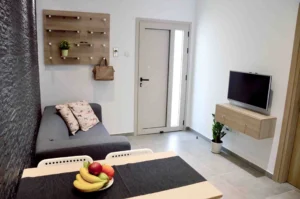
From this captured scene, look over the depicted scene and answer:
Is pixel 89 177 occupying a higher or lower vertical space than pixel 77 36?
lower

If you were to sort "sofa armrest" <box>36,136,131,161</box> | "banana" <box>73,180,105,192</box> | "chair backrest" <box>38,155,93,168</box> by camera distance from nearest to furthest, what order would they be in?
"banana" <box>73,180,105,192</box> < "chair backrest" <box>38,155,93,168</box> < "sofa armrest" <box>36,136,131,161</box>

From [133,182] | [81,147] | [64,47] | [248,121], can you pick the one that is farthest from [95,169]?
[64,47]

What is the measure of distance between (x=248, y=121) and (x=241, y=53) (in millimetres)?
1032

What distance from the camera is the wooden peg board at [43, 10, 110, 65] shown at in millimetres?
3648

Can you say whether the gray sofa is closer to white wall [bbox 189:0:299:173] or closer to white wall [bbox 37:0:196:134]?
white wall [bbox 37:0:196:134]

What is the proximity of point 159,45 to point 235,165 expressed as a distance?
2369 mm

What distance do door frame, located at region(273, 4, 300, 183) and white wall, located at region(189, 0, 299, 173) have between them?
74 mm

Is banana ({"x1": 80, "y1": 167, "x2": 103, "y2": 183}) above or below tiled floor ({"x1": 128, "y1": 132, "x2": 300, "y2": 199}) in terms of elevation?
above

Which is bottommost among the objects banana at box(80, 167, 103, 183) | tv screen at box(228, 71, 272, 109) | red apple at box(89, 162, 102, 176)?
banana at box(80, 167, 103, 183)

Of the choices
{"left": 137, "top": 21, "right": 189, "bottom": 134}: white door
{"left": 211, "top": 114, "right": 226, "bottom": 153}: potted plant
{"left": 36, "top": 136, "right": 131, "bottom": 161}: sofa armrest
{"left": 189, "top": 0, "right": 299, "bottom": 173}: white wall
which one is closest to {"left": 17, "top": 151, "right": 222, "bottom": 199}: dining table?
{"left": 36, "top": 136, "right": 131, "bottom": 161}: sofa armrest

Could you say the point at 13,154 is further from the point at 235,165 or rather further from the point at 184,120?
the point at 184,120

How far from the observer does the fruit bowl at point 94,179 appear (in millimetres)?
1357

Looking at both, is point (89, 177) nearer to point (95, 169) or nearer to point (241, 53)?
point (95, 169)

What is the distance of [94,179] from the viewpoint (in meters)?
1.38
